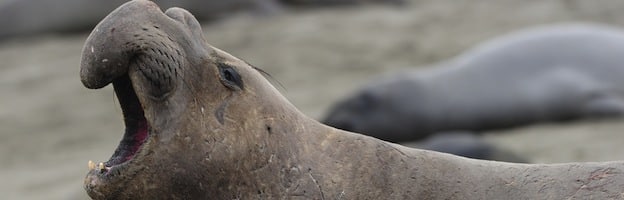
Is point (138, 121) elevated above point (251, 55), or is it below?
below

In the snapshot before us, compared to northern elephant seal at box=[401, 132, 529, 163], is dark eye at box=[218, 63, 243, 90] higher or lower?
lower

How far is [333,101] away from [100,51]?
688cm

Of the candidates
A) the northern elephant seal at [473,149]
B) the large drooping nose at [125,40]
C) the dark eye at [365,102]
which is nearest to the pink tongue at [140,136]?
the large drooping nose at [125,40]

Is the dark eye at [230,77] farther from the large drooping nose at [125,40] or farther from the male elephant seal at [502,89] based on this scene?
the male elephant seal at [502,89]

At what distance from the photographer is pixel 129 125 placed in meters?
2.90

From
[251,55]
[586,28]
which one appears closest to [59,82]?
[251,55]

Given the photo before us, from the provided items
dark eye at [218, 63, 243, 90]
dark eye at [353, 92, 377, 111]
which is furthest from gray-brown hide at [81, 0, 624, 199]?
dark eye at [353, 92, 377, 111]

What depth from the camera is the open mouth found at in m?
2.82

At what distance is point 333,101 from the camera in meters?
9.66

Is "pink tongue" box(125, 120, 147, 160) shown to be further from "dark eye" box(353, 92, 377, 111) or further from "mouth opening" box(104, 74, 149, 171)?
"dark eye" box(353, 92, 377, 111)

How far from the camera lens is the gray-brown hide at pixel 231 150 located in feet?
9.19

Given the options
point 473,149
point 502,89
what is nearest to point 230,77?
point 473,149

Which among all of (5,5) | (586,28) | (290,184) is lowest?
(290,184)

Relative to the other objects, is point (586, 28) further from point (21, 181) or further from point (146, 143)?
point (146, 143)
